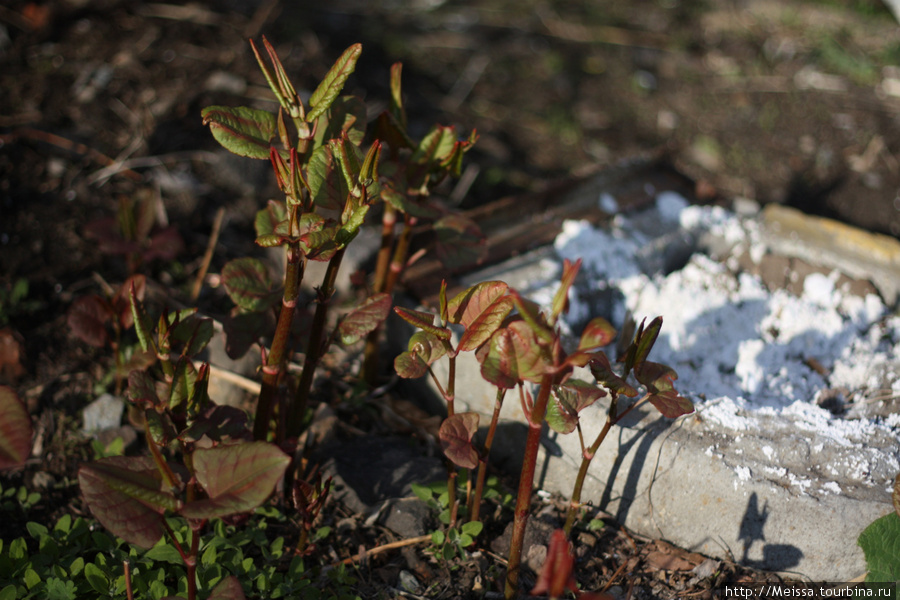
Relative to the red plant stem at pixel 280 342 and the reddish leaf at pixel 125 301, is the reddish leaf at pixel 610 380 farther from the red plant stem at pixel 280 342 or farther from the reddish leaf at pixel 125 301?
the reddish leaf at pixel 125 301

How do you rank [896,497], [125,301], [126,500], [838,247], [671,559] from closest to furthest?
[126,500] < [896,497] < [671,559] < [125,301] < [838,247]

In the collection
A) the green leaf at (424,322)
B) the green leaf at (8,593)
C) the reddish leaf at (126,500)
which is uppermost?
the green leaf at (424,322)

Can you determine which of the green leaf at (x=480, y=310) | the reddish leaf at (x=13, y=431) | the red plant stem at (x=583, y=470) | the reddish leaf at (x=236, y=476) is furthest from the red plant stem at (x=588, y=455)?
the reddish leaf at (x=13, y=431)

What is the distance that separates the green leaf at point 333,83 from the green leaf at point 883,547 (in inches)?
59.5

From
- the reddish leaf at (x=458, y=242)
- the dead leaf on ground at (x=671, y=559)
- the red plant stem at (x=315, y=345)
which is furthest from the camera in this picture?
the reddish leaf at (x=458, y=242)

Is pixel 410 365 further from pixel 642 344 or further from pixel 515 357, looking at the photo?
pixel 642 344

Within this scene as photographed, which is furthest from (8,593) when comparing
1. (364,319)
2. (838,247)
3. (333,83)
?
(838,247)

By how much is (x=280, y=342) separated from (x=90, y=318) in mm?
744

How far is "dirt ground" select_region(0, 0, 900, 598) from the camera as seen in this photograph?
2328 mm

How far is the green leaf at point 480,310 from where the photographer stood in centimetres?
133

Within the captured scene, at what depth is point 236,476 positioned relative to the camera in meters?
1.24

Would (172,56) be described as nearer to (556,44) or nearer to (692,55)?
(556,44)

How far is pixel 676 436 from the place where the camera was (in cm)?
175

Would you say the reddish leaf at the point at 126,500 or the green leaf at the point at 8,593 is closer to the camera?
the reddish leaf at the point at 126,500
